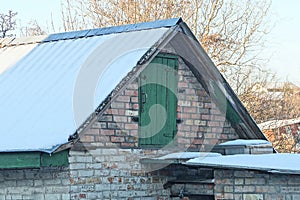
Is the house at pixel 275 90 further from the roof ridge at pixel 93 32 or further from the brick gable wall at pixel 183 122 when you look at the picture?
the roof ridge at pixel 93 32

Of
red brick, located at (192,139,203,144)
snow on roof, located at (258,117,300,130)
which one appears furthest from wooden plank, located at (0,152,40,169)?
snow on roof, located at (258,117,300,130)

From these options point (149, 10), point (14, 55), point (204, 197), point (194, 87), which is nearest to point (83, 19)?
point (149, 10)

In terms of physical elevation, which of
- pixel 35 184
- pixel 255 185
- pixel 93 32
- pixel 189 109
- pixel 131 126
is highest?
pixel 93 32

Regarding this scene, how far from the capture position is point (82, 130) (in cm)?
785

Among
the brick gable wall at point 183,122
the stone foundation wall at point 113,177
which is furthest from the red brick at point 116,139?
the stone foundation wall at point 113,177

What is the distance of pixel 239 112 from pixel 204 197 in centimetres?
164

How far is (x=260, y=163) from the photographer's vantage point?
7.15m

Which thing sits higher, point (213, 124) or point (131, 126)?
point (213, 124)

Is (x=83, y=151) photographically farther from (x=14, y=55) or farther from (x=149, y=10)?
(x=149, y=10)

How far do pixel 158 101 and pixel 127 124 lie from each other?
65 centimetres

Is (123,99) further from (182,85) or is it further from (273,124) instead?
(273,124)

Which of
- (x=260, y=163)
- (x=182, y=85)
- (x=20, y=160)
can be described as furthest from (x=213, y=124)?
(x=20, y=160)

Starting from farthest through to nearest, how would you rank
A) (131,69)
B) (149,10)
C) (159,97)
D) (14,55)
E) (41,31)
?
(41,31) → (149,10) → (14,55) → (159,97) → (131,69)

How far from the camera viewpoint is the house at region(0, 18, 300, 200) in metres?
7.57
